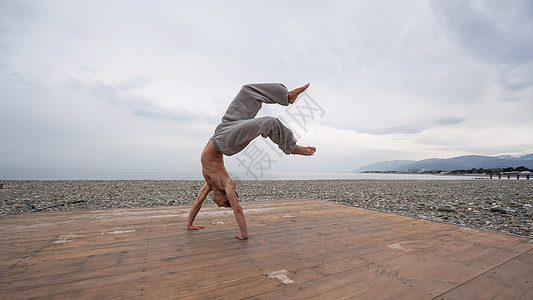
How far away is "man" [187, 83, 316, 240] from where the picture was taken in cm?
295

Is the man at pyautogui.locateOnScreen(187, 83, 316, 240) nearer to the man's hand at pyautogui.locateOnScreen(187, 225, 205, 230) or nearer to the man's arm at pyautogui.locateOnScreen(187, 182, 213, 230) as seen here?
the man's arm at pyautogui.locateOnScreen(187, 182, 213, 230)

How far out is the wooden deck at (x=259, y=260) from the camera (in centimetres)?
211

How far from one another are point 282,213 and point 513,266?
366 centimetres

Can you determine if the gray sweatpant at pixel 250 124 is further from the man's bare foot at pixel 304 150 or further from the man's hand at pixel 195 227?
the man's hand at pixel 195 227

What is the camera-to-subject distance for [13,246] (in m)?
3.12

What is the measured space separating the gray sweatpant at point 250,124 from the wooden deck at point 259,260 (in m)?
1.37

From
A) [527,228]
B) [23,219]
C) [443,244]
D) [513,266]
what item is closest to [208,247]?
[443,244]

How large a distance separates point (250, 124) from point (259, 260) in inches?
62.6

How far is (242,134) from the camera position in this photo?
296 cm

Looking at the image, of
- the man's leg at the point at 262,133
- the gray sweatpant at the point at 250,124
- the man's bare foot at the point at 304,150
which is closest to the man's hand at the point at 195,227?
the gray sweatpant at the point at 250,124

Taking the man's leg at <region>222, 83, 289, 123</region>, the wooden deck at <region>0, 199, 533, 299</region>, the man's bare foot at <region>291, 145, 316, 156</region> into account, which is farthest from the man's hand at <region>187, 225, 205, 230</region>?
the man's bare foot at <region>291, 145, 316, 156</region>

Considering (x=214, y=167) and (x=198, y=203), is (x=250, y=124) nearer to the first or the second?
(x=214, y=167)

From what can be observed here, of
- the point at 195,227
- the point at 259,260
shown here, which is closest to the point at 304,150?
the point at 259,260

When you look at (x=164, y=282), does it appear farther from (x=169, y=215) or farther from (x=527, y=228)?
(x=527, y=228)
